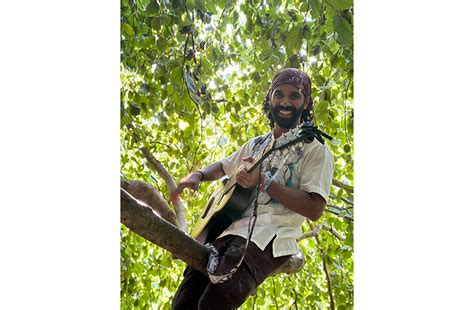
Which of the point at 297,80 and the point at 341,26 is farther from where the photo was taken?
the point at 297,80

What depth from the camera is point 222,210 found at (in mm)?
2188

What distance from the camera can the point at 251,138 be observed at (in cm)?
224

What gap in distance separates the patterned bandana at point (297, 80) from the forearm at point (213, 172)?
0.33 metres

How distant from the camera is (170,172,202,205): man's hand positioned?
231 centimetres

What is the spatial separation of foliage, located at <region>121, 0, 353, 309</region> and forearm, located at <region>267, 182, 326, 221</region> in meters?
0.03

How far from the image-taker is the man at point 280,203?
2123 millimetres

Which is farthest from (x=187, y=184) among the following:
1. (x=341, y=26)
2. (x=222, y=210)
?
(x=341, y=26)

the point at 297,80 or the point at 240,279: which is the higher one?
the point at 297,80

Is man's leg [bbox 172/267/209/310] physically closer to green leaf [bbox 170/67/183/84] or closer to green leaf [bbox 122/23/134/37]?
green leaf [bbox 170/67/183/84]

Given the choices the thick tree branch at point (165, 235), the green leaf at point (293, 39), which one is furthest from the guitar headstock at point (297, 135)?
the thick tree branch at point (165, 235)

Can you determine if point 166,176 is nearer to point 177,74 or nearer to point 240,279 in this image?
point 177,74

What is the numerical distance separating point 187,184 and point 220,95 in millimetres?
324
